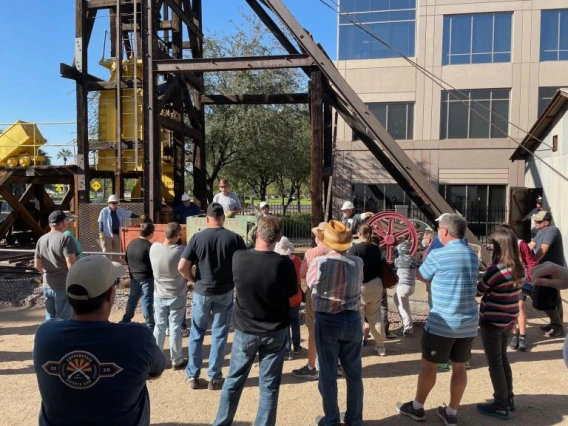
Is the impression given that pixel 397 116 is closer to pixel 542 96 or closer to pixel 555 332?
pixel 542 96

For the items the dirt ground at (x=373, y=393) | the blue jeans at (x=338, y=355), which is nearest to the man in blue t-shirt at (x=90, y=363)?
the blue jeans at (x=338, y=355)

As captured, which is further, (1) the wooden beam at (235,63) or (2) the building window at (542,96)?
(2) the building window at (542,96)

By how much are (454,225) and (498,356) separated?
127 centimetres

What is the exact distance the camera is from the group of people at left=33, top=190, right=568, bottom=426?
1.83 meters

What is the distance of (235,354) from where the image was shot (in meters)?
3.43

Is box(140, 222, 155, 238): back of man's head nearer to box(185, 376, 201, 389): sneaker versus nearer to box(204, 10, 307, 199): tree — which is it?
box(185, 376, 201, 389): sneaker

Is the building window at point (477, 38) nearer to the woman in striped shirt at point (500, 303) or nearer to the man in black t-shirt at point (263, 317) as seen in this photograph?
the woman in striped shirt at point (500, 303)

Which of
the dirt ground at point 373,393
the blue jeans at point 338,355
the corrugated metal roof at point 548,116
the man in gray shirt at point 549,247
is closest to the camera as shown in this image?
the blue jeans at point 338,355

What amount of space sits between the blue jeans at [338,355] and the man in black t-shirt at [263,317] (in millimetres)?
355

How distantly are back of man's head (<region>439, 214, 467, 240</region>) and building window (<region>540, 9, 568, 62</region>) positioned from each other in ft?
62.2

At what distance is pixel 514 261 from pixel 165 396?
3.49 meters

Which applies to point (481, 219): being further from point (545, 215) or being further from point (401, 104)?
point (545, 215)

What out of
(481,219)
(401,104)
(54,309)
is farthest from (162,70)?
(481,219)

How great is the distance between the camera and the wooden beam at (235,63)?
801 centimetres
